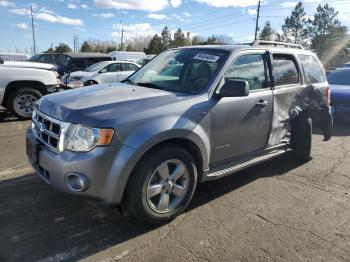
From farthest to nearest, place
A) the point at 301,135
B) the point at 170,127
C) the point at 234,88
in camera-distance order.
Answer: the point at 301,135 → the point at 234,88 → the point at 170,127

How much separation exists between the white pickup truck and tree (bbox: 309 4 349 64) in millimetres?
54811

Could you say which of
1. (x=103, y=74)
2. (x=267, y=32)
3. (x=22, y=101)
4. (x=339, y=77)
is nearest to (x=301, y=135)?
(x=339, y=77)

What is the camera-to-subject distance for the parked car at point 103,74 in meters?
13.8

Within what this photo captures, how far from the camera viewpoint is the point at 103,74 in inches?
554

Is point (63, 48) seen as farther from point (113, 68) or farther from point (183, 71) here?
point (183, 71)

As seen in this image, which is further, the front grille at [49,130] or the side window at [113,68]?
the side window at [113,68]

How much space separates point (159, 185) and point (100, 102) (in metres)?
0.99

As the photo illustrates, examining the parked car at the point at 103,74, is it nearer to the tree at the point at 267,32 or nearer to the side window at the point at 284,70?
the side window at the point at 284,70

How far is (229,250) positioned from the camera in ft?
11.1

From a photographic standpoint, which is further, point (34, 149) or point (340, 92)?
point (340, 92)

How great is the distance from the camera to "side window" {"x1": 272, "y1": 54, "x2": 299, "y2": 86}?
5.02 meters

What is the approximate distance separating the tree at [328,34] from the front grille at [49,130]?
58.8m

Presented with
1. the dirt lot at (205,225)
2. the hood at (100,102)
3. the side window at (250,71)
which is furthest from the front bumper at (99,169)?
the side window at (250,71)

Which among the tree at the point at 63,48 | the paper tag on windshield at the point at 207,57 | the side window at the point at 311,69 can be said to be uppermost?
the paper tag on windshield at the point at 207,57
